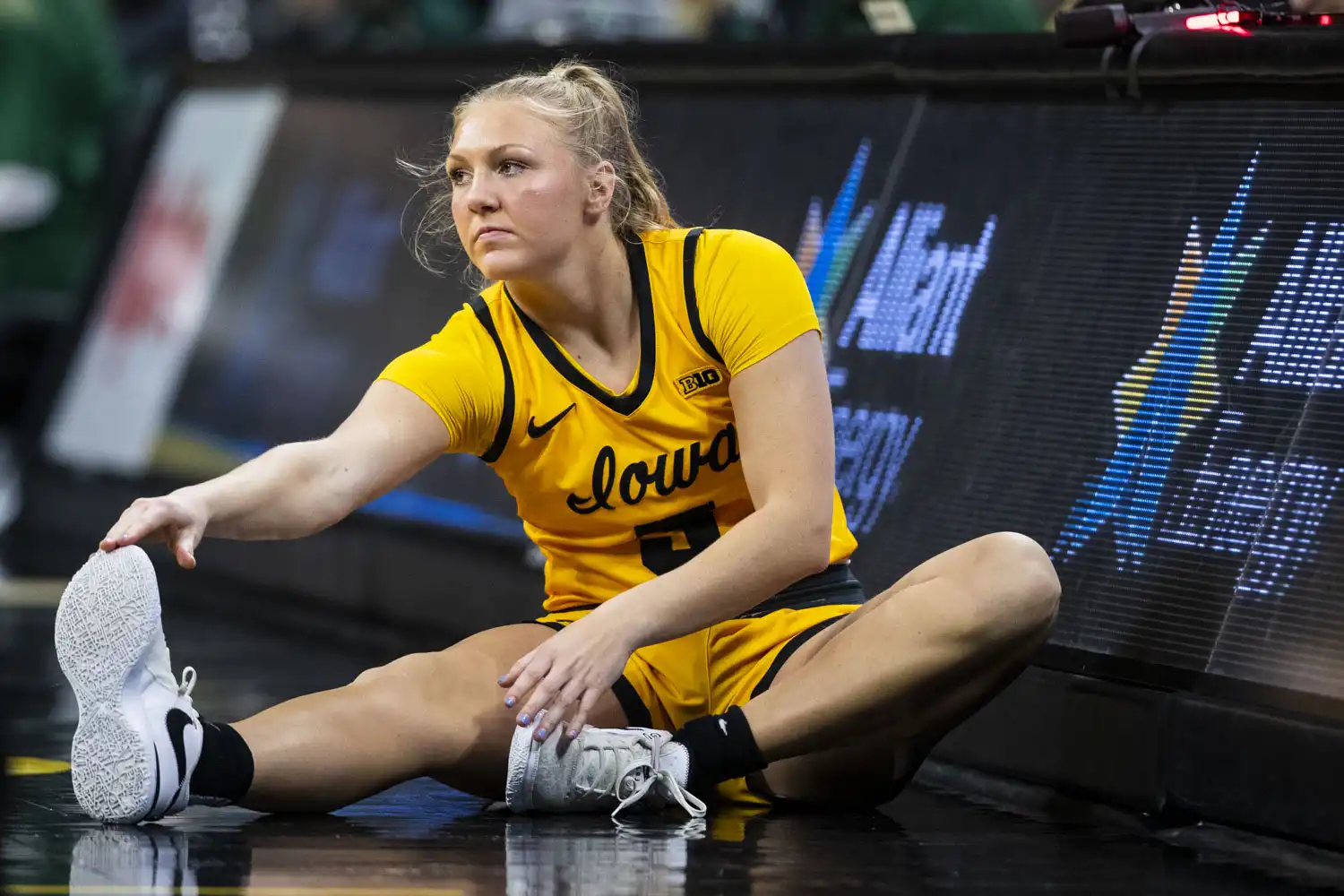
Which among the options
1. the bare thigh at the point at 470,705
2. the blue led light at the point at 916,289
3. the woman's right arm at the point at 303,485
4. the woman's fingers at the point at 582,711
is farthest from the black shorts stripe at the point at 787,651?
the blue led light at the point at 916,289

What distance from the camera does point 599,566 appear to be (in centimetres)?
339

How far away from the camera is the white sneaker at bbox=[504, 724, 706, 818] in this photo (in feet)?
10.3

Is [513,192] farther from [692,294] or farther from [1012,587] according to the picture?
[1012,587]

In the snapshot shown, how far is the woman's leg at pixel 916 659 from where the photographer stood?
10.1 ft

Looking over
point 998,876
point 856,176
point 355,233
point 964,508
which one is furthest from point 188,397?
point 998,876

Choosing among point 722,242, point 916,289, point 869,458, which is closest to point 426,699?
point 722,242

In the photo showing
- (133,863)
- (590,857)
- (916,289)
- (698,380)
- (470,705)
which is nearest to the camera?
(133,863)

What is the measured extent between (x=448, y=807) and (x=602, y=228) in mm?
965

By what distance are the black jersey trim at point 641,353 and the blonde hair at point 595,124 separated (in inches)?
4.9

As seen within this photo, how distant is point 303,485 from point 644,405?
0.56 m

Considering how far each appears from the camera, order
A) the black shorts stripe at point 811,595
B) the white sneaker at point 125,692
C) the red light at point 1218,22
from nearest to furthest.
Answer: the white sneaker at point 125,692, the black shorts stripe at point 811,595, the red light at point 1218,22

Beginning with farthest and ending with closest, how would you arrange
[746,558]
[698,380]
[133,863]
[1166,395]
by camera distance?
1. [1166,395]
2. [698,380]
3. [746,558]
4. [133,863]

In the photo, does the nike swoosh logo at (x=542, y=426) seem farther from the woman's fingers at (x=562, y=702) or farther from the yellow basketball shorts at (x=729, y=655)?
the woman's fingers at (x=562, y=702)

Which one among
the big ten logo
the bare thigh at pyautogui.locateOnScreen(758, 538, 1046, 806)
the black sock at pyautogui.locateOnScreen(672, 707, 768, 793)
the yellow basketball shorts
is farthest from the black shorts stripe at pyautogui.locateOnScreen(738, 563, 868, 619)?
the big ten logo
